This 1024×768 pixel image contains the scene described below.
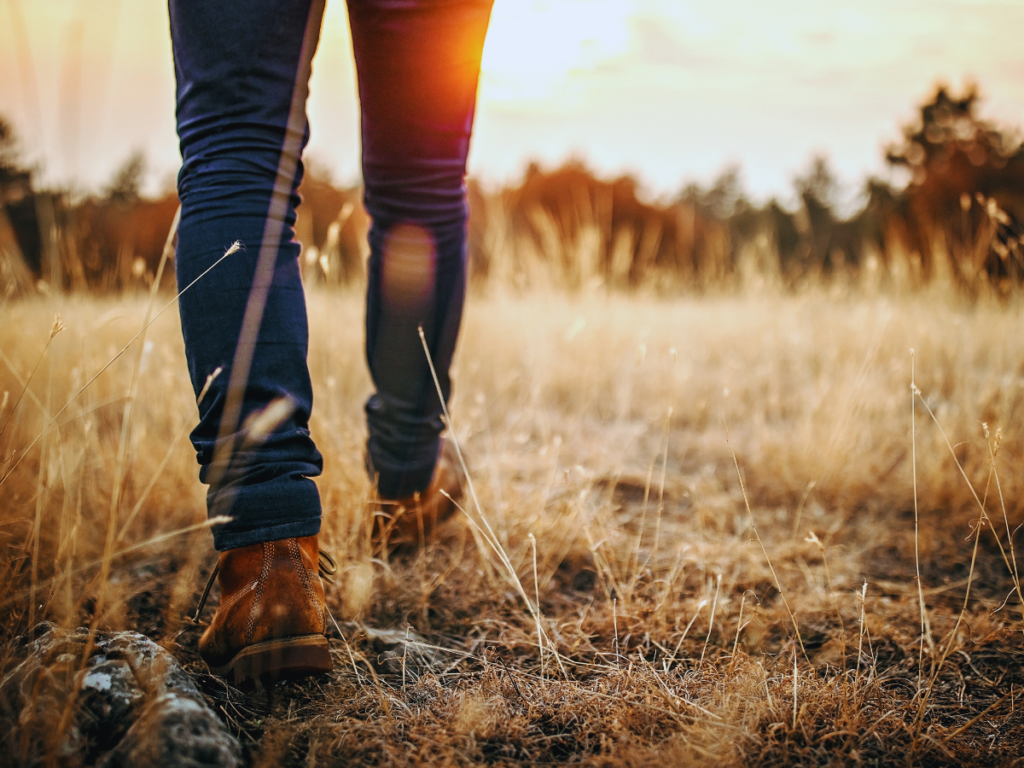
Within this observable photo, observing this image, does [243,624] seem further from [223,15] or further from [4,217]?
[4,217]

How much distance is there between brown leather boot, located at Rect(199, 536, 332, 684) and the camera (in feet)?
2.19

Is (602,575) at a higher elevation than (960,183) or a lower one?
lower

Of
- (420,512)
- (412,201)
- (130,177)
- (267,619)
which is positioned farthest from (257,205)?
(130,177)

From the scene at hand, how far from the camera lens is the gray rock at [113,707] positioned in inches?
21.4

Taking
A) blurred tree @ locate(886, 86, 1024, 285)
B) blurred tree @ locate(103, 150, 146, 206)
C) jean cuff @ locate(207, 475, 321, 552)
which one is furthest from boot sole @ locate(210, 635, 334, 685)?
blurred tree @ locate(886, 86, 1024, 285)

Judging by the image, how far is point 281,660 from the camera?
0.66 m

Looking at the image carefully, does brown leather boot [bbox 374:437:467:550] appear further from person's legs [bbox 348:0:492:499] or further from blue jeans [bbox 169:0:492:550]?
blue jeans [bbox 169:0:492:550]

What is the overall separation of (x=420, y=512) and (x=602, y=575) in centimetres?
35

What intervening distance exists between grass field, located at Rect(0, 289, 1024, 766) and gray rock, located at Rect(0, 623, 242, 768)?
29mm

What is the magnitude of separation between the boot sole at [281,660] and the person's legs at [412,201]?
0.42 metres

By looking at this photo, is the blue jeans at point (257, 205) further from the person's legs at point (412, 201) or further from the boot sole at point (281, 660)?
the boot sole at point (281, 660)

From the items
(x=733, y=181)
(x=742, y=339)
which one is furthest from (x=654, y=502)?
(x=733, y=181)

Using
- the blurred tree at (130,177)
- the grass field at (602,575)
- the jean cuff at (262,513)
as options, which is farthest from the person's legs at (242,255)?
the blurred tree at (130,177)

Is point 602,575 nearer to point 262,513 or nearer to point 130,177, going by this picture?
point 262,513
